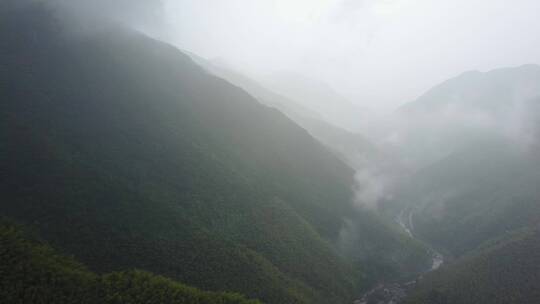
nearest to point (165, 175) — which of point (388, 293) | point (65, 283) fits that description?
point (65, 283)

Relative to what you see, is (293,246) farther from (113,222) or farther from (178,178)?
(113,222)

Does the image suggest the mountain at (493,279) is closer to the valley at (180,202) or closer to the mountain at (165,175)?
the valley at (180,202)

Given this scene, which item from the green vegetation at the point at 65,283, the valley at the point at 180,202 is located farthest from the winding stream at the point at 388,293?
the green vegetation at the point at 65,283

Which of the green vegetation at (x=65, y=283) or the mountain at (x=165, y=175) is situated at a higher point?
the mountain at (x=165, y=175)

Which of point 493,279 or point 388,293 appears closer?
point 493,279

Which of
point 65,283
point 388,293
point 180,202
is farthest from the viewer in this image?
point 388,293

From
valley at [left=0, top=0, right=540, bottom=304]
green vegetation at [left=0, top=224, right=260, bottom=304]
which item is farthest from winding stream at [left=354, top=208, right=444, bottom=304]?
green vegetation at [left=0, top=224, right=260, bottom=304]

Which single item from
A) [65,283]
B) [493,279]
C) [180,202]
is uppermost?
[493,279]

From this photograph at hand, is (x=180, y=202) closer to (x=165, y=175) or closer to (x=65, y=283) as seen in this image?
(x=165, y=175)
